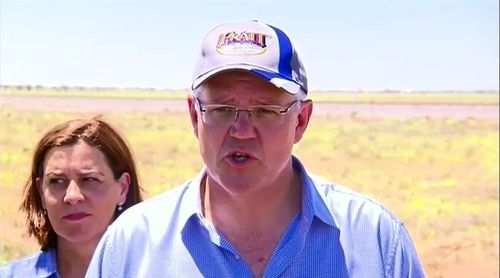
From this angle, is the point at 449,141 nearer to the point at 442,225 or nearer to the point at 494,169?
the point at 494,169

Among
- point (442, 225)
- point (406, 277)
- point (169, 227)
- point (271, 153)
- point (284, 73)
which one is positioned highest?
point (284, 73)

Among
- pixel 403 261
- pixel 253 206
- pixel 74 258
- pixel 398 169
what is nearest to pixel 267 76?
pixel 253 206

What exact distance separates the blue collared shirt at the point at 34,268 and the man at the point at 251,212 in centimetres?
91

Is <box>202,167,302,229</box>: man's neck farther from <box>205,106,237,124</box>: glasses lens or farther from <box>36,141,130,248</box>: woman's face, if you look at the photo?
<box>36,141,130,248</box>: woman's face

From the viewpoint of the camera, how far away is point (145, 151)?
24.8m

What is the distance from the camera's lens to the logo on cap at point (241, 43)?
2039 millimetres

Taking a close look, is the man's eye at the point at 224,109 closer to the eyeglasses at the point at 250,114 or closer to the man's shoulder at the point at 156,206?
the eyeglasses at the point at 250,114

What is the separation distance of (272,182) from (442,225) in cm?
1287

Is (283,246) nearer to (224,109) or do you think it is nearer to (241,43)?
(224,109)

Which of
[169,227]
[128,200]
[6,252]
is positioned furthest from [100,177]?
[6,252]

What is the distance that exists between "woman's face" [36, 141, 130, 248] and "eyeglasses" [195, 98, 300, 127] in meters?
1.00

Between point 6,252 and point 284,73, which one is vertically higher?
point 284,73

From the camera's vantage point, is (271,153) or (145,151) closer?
(271,153)

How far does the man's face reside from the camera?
1.98m
